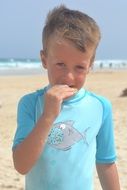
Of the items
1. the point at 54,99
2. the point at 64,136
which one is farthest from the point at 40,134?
the point at 64,136

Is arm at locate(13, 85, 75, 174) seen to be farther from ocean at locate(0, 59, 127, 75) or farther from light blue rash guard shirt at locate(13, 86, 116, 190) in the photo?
ocean at locate(0, 59, 127, 75)

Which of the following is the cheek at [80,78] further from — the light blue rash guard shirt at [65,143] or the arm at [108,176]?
the arm at [108,176]

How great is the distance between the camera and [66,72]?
203 centimetres

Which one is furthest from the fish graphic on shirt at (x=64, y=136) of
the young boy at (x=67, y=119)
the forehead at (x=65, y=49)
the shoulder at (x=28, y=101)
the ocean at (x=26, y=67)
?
the ocean at (x=26, y=67)

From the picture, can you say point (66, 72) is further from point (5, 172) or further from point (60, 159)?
point (5, 172)

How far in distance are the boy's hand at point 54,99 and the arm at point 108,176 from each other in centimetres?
46

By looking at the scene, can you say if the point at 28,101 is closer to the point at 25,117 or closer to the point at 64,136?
the point at 25,117

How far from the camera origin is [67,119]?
2127 millimetres

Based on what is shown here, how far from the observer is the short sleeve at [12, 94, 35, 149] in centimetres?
206

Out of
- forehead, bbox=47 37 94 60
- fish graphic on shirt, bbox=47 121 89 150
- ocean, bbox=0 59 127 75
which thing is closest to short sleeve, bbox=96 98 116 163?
fish graphic on shirt, bbox=47 121 89 150

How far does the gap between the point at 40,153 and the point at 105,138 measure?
361mm

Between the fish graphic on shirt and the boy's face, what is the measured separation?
179mm

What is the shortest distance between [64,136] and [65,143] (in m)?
0.03

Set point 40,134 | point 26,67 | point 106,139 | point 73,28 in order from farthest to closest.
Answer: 1. point 26,67
2. point 106,139
3. point 73,28
4. point 40,134
